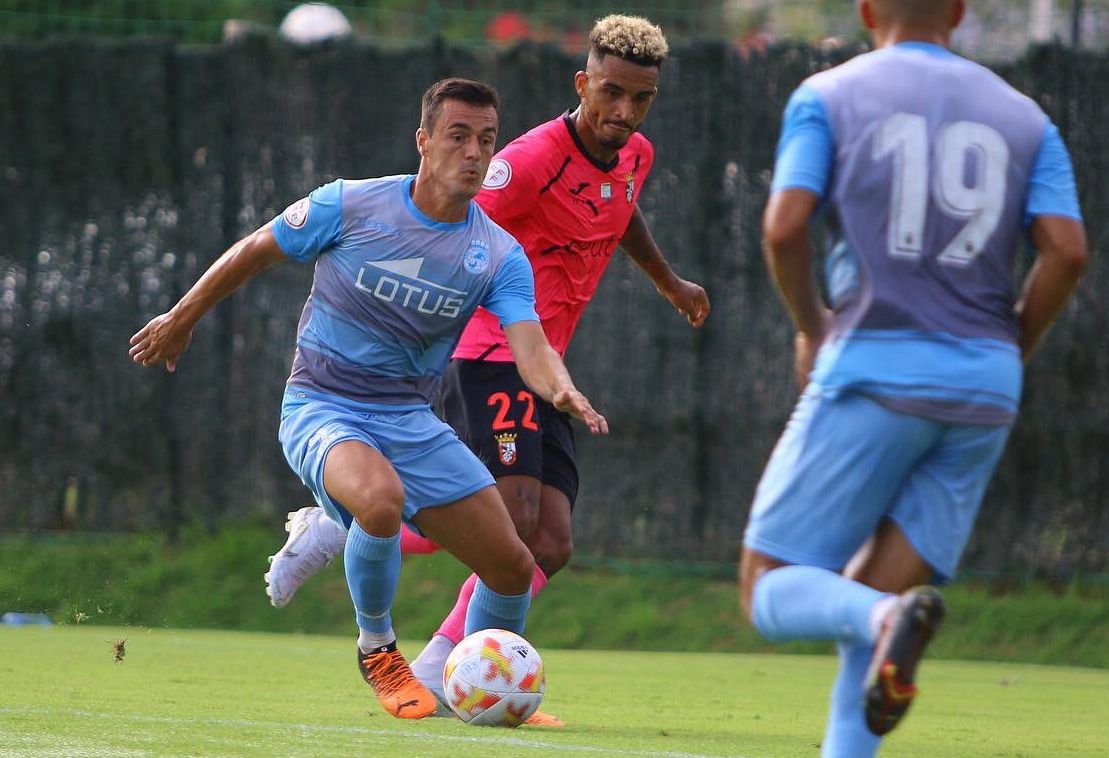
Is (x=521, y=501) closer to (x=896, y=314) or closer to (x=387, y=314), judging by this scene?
(x=387, y=314)

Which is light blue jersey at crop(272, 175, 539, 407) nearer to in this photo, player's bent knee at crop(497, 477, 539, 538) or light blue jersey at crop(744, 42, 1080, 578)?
player's bent knee at crop(497, 477, 539, 538)

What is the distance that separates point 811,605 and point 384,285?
9.51ft

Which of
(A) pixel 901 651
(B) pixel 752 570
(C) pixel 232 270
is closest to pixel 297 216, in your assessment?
(C) pixel 232 270

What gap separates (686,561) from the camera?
11094 millimetres

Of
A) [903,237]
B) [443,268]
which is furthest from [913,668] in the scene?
[443,268]

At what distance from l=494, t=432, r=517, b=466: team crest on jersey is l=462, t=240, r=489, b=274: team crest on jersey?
0.79m

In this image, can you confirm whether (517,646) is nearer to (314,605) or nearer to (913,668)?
(913,668)

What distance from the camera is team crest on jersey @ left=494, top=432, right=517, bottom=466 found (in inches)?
270

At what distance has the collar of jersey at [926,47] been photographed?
4.06m

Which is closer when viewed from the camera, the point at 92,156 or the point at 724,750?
the point at 724,750

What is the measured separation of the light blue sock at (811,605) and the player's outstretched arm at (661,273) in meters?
3.71

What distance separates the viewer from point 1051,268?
4.03 metres

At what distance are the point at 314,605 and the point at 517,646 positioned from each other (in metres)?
5.17

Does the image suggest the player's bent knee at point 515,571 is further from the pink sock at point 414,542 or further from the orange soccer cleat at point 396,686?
the pink sock at point 414,542
